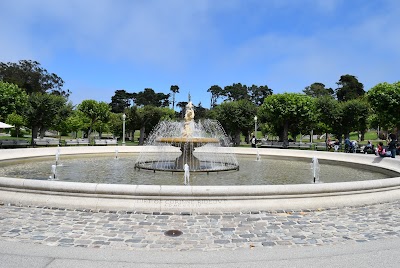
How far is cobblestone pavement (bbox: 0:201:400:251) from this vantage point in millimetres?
5566

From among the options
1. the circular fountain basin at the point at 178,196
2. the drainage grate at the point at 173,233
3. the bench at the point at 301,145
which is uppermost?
the bench at the point at 301,145

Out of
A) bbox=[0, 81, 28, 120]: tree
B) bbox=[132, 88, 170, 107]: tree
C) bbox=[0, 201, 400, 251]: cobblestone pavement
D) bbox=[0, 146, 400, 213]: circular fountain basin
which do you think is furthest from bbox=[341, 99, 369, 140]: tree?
bbox=[132, 88, 170, 107]: tree

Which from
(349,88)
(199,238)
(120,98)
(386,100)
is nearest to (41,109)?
(386,100)

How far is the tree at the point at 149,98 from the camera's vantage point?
108 metres

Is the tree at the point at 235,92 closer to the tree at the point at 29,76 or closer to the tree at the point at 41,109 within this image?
the tree at the point at 29,76

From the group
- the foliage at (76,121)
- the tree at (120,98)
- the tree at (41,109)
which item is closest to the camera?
the tree at (41,109)

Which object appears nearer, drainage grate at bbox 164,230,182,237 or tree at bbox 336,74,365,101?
drainage grate at bbox 164,230,182,237

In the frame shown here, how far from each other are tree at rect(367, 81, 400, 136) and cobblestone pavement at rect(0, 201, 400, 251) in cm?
2909

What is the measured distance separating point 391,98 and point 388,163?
20.2m

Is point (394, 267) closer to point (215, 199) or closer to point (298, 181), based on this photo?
point (215, 199)

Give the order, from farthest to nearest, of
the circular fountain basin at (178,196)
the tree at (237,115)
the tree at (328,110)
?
the tree at (237,115) < the tree at (328,110) < the circular fountain basin at (178,196)

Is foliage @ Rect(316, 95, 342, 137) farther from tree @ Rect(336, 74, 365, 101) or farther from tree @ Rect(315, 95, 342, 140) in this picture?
tree @ Rect(336, 74, 365, 101)

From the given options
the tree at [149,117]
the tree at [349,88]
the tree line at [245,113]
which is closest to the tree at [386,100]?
the tree line at [245,113]

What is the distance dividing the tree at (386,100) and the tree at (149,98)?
79.3 m
